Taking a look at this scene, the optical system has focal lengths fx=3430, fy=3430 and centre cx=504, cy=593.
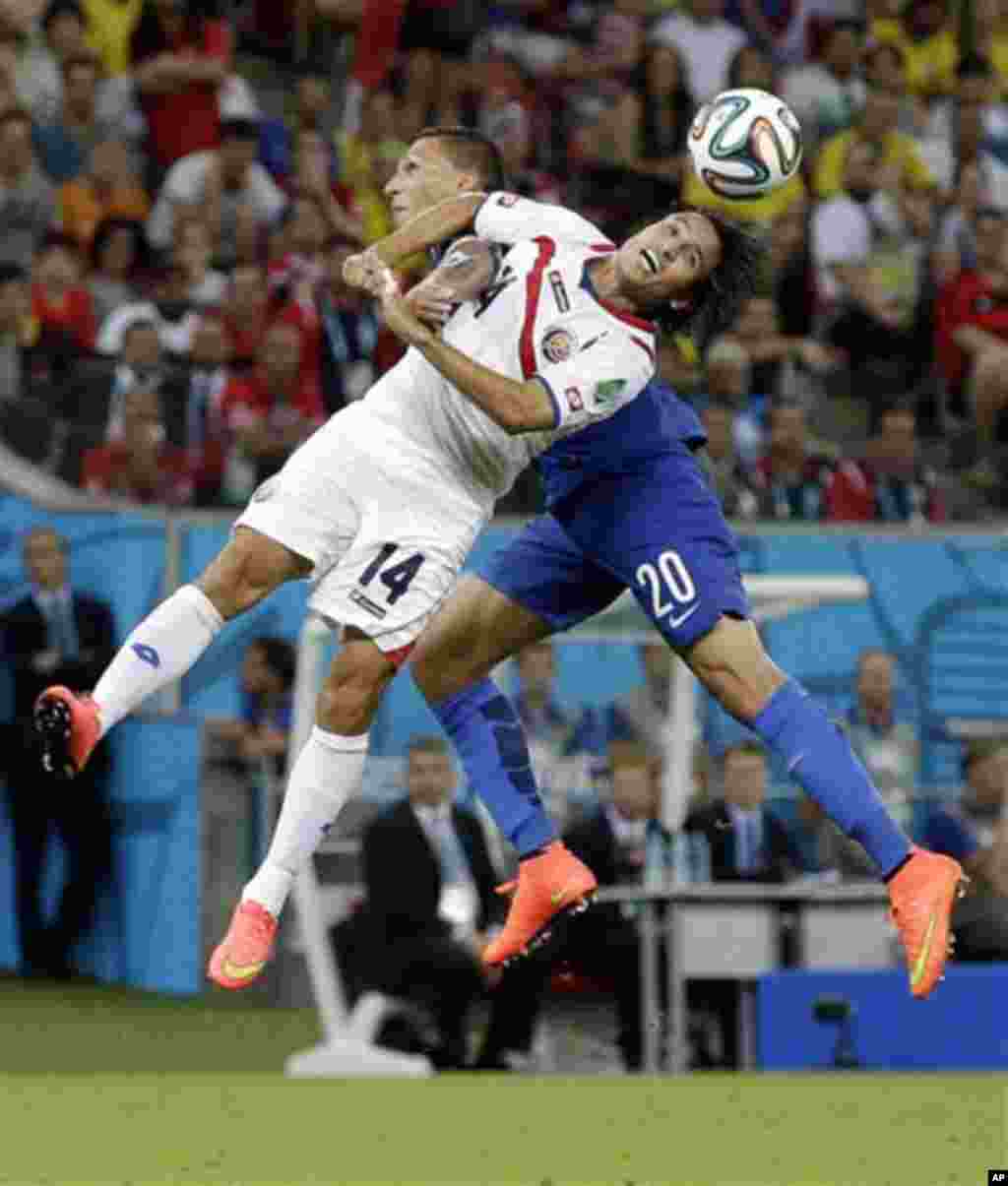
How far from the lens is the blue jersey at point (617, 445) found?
30.8 feet

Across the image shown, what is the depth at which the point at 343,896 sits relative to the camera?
1420 centimetres

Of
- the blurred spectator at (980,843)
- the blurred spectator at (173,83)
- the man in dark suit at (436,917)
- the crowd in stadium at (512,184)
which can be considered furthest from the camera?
the blurred spectator at (173,83)

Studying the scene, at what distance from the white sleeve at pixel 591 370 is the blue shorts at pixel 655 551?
0.27 m

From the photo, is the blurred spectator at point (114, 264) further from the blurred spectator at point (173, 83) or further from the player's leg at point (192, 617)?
the player's leg at point (192, 617)

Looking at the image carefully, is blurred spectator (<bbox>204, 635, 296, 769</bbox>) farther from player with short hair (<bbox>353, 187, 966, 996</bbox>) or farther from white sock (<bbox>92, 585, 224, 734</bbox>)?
white sock (<bbox>92, 585, 224, 734</bbox>)

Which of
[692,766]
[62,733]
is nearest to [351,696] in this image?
[62,733]

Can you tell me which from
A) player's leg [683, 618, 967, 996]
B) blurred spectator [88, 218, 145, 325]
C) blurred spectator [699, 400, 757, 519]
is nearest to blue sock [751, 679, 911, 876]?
player's leg [683, 618, 967, 996]

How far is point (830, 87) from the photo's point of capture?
19.0m

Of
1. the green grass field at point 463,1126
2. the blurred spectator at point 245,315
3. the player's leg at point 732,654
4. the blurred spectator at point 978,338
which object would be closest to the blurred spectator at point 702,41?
the blurred spectator at point 978,338

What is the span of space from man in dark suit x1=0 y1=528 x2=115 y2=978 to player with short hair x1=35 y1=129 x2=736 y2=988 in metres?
5.74

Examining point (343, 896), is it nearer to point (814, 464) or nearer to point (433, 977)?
point (433, 977)

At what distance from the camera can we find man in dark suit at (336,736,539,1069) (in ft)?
43.6

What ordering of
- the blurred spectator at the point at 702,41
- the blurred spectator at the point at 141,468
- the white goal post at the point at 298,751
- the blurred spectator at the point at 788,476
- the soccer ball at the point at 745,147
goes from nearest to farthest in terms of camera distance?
the soccer ball at the point at 745,147
the white goal post at the point at 298,751
the blurred spectator at the point at 141,468
the blurred spectator at the point at 788,476
the blurred spectator at the point at 702,41

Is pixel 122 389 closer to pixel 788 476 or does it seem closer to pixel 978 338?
pixel 788 476
